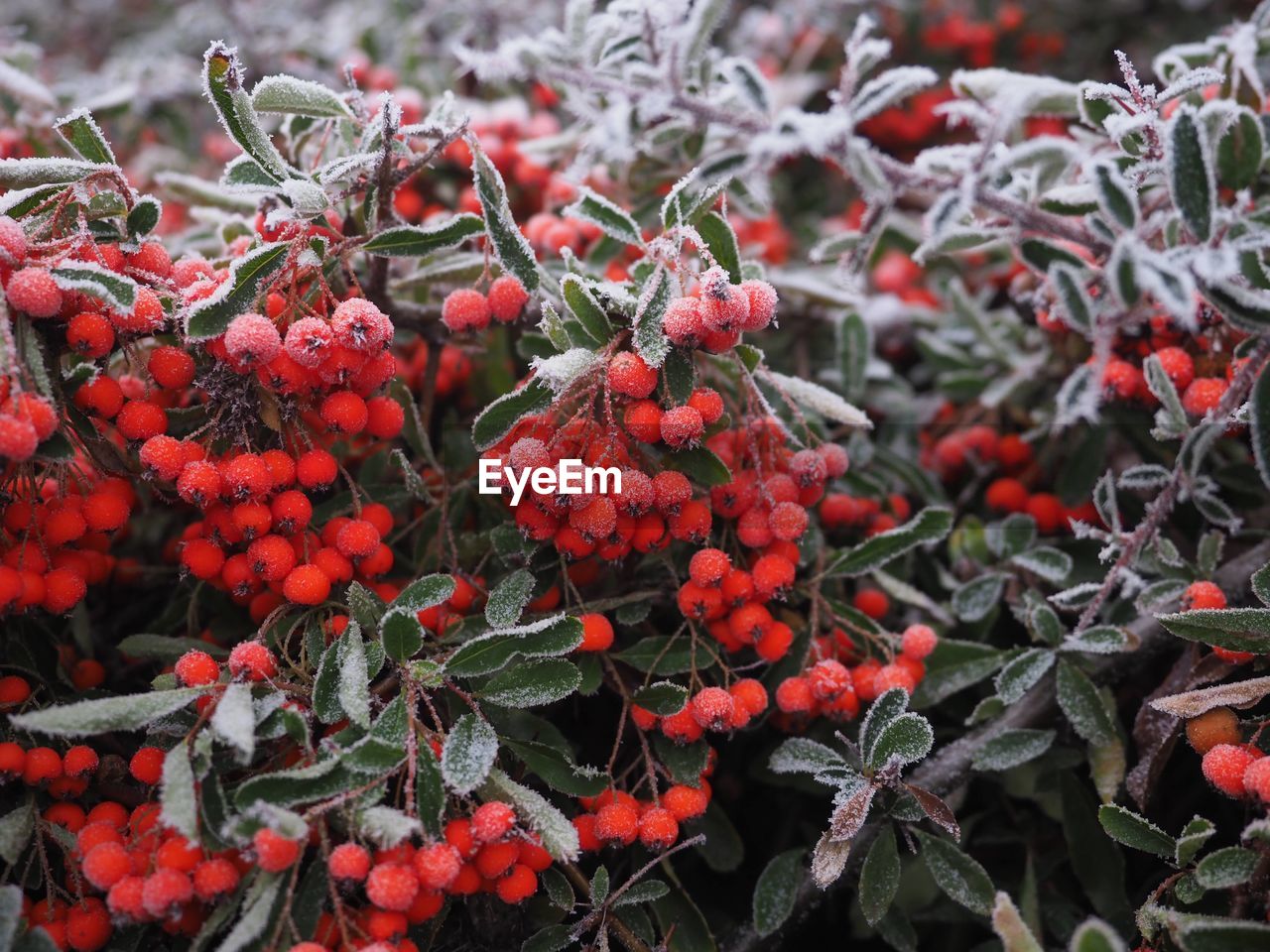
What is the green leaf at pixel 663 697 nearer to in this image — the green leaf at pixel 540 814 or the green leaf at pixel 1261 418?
the green leaf at pixel 540 814

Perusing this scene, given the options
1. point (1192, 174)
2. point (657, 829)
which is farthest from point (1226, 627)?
point (657, 829)

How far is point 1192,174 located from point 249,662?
1384mm

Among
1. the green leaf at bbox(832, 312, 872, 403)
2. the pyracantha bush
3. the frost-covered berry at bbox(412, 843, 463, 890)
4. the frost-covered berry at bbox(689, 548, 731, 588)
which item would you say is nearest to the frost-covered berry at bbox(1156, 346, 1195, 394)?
the pyracantha bush

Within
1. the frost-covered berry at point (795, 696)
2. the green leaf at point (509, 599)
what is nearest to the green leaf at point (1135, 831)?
the frost-covered berry at point (795, 696)

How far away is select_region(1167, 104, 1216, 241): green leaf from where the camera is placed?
120 cm

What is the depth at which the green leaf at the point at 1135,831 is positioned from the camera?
1.41m

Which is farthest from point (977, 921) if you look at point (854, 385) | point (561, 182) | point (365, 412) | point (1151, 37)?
point (1151, 37)

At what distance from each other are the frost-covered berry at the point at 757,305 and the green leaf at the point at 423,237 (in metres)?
0.43

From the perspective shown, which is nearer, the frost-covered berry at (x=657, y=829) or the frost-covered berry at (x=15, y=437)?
the frost-covered berry at (x=15, y=437)

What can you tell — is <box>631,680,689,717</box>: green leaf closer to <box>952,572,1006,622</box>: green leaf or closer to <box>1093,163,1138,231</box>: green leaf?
<box>952,572,1006,622</box>: green leaf

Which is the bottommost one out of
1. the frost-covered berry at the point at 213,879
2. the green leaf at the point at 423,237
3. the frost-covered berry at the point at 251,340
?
the frost-covered berry at the point at 213,879

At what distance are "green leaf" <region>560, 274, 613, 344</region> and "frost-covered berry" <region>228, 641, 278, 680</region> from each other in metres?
0.65

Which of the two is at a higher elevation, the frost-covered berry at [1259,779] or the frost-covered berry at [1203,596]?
the frost-covered berry at [1203,596]

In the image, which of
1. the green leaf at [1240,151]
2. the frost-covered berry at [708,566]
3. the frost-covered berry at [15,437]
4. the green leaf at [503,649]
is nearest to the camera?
the frost-covered berry at [15,437]
